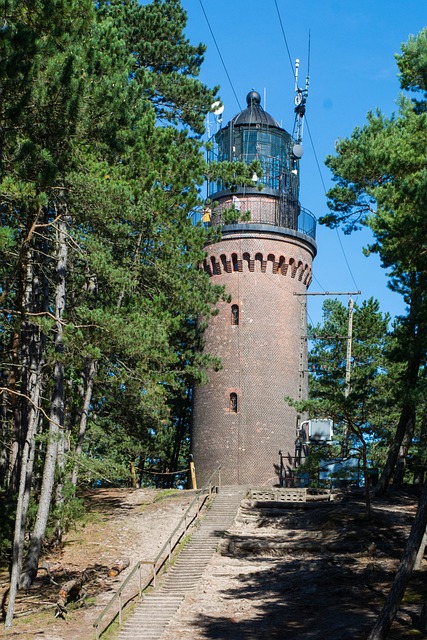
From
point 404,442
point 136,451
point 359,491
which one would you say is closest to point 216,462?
point 136,451

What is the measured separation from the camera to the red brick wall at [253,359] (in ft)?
106

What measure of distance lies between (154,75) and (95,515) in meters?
12.8

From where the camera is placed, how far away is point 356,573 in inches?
744

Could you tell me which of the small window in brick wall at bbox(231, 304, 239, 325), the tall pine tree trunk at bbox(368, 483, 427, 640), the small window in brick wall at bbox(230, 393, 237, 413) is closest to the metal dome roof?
the small window in brick wall at bbox(231, 304, 239, 325)

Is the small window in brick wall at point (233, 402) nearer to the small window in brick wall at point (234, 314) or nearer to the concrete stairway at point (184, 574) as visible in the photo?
the small window in brick wall at point (234, 314)

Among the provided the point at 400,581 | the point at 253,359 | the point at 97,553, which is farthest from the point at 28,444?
the point at 253,359

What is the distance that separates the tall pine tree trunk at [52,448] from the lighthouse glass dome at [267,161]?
14323mm

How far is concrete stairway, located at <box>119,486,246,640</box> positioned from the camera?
16.7 metres

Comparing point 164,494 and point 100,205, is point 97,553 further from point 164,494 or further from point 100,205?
point 100,205

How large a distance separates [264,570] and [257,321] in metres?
14.4

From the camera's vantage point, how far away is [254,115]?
119 feet

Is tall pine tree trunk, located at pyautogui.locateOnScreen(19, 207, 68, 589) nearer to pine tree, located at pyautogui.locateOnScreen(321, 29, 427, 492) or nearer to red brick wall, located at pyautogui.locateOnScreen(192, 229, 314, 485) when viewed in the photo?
pine tree, located at pyautogui.locateOnScreen(321, 29, 427, 492)

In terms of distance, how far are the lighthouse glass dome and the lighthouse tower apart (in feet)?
0.13

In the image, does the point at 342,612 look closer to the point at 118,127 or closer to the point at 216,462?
the point at 118,127
